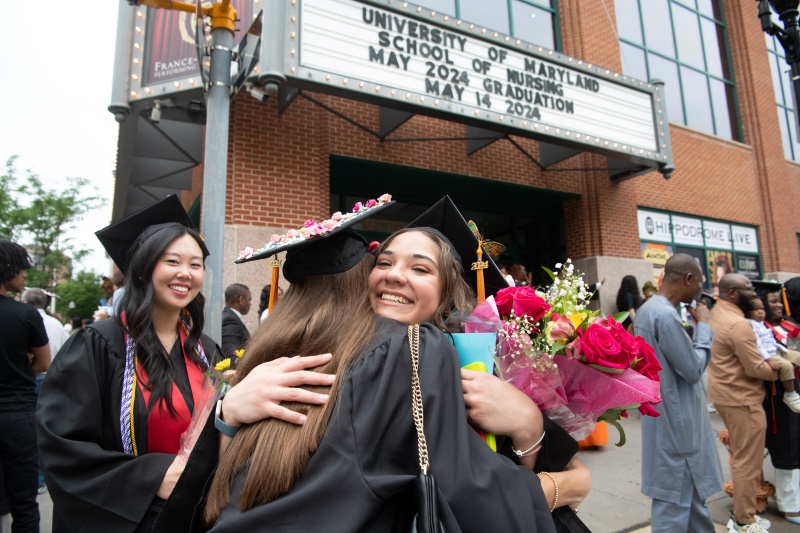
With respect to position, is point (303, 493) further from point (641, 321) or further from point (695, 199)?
point (695, 199)

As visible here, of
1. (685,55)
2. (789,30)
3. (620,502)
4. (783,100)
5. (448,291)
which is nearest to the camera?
(448,291)

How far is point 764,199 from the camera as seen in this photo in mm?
13258

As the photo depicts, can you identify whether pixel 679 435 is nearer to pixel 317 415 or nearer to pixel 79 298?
pixel 317 415

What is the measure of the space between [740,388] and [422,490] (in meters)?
4.17

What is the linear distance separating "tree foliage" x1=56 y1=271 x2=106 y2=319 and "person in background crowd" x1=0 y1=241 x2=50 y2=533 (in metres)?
39.2

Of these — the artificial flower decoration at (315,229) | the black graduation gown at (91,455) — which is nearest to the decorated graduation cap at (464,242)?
the artificial flower decoration at (315,229)

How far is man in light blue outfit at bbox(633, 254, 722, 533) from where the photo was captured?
348 centimetres

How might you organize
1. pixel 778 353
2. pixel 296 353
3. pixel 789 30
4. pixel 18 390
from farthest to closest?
pixel 789 30
pixel 778 353
pixel 18 390
pixel 296 353

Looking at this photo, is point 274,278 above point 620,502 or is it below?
above

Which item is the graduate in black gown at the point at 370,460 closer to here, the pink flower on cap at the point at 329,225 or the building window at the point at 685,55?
the pink flower on cap at the point at 329,225

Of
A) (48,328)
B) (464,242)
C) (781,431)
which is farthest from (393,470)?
(48,328)

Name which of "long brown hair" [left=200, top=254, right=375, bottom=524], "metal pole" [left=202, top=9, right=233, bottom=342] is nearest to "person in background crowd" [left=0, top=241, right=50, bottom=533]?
"metal pole" [left=202, top=9, right=233, bottom=342]

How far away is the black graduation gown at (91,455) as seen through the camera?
182 centimetres

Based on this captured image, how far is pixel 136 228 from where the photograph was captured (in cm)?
255
